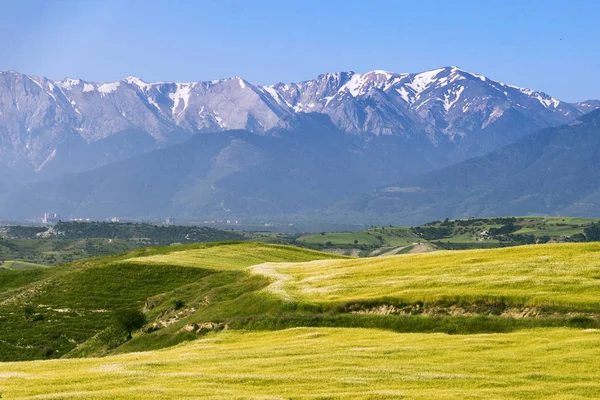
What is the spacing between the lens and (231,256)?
135 m

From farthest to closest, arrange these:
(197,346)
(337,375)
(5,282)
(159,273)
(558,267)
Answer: (5,282) < (159,273) < (558,267) < (197,346) < (337,375)

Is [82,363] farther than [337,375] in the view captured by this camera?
Yes

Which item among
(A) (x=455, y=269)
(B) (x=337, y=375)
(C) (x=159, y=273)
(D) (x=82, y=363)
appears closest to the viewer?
(B) (x=337, y=375)

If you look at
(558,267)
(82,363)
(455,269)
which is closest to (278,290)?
(455,269)

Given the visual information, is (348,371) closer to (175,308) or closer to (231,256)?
(175,308)

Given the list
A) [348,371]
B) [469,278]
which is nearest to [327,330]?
[469,278]

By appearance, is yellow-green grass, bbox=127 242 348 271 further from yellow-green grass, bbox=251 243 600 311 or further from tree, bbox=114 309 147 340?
tree, bbox=114 309 147 340

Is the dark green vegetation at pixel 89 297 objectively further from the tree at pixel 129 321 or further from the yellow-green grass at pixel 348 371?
the yellow-green grass at pixel 348 371

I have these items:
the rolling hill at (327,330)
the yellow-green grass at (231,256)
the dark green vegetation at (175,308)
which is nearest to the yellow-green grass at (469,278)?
Answer: the rolling hill at (327,330)

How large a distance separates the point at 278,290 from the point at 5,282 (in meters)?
69.0

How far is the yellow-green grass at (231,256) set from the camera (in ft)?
403

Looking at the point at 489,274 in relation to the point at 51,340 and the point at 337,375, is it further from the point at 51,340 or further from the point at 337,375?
the point at 51,340

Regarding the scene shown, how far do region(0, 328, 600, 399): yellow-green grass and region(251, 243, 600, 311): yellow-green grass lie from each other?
896cm

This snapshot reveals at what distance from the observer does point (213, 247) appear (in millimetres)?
150875
